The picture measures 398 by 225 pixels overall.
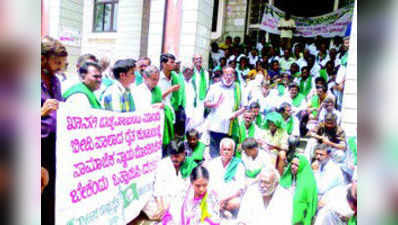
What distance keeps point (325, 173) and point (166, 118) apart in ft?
5.67

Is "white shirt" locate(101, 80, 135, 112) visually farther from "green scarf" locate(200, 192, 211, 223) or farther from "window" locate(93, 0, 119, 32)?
"window" locate(93, 0, 119, 32)

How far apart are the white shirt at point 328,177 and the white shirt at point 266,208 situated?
284 millimetres

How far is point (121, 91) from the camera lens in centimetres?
272

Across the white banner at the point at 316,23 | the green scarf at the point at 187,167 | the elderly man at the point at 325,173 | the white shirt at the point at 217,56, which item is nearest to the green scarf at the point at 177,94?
the green scarf at the point at 187,167

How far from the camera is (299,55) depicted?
6.87 m

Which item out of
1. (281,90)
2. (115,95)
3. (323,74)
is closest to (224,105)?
(281,90)

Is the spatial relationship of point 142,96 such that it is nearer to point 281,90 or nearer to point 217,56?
point 281,90

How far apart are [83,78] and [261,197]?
191 cm

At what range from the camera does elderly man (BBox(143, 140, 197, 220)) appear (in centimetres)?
306

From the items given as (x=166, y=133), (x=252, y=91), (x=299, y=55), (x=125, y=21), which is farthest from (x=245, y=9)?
(x=166, y=133)

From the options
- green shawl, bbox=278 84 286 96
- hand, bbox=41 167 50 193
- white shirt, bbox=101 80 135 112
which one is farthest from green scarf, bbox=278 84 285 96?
hand, bbox=41 167 50 193

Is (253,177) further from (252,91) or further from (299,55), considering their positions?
(299,55)

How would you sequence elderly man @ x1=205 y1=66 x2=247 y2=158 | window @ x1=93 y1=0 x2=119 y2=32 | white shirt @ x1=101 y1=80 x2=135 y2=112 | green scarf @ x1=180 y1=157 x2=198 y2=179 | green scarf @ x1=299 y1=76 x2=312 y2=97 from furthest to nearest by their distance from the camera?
window @ x1=93 y1=0 x2=119 y2=32
green scarf @ x1=299 y1=76 x2=312 y2=97
elderly man @ x1=205 y1=66 x2=247 y2=158
green scarf @ x1=180 y1=157 x2=198 y2=179
white shirt @ x1=101 y1=80 x2=135 y2=112

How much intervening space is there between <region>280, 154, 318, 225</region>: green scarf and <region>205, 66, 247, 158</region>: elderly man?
1.35m
